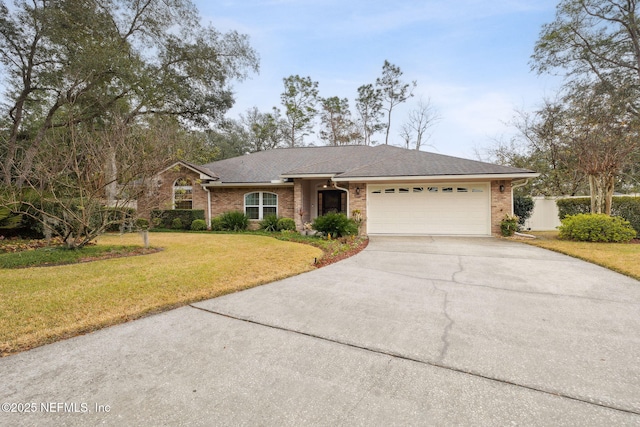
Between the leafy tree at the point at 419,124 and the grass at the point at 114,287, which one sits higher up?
the leafy tree at the point at 419,124

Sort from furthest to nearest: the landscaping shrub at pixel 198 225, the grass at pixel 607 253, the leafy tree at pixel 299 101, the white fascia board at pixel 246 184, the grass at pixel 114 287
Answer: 1. the leafy tree at pixel 299 101
2. the landscaping shrub at pixel 198 225
3. the white fascia board at pixel 246 184
4. the grass at pixel 607 253
5. the grass at pixel 114 287

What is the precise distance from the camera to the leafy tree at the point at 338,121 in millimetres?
27406

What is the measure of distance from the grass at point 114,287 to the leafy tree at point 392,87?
75.2 feet

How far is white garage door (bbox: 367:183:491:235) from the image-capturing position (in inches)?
446

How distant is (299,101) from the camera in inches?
1093

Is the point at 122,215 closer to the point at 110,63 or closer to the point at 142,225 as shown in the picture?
the point at 142,225

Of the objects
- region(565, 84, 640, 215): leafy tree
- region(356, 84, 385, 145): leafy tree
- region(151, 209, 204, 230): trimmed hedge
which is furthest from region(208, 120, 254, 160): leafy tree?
region(565, 84, 640, 215): leafy tree

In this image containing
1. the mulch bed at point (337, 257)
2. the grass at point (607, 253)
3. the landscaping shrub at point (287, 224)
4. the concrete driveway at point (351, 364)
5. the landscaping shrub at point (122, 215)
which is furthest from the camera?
the landscaping shrub at point (287, 224)

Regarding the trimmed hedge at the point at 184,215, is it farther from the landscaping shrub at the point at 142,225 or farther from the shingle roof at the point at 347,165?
the landscaping shrub at the point at 142,225

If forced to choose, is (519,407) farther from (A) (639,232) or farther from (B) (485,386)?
(A) (639,232)

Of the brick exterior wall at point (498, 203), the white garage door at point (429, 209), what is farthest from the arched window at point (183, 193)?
the brick exterior wall at point (498, 203)

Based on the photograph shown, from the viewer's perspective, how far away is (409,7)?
10758 mm

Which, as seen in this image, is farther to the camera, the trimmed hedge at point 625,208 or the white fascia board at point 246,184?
the white fascia board at point 246,184

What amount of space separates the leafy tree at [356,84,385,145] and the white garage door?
53.5ft
